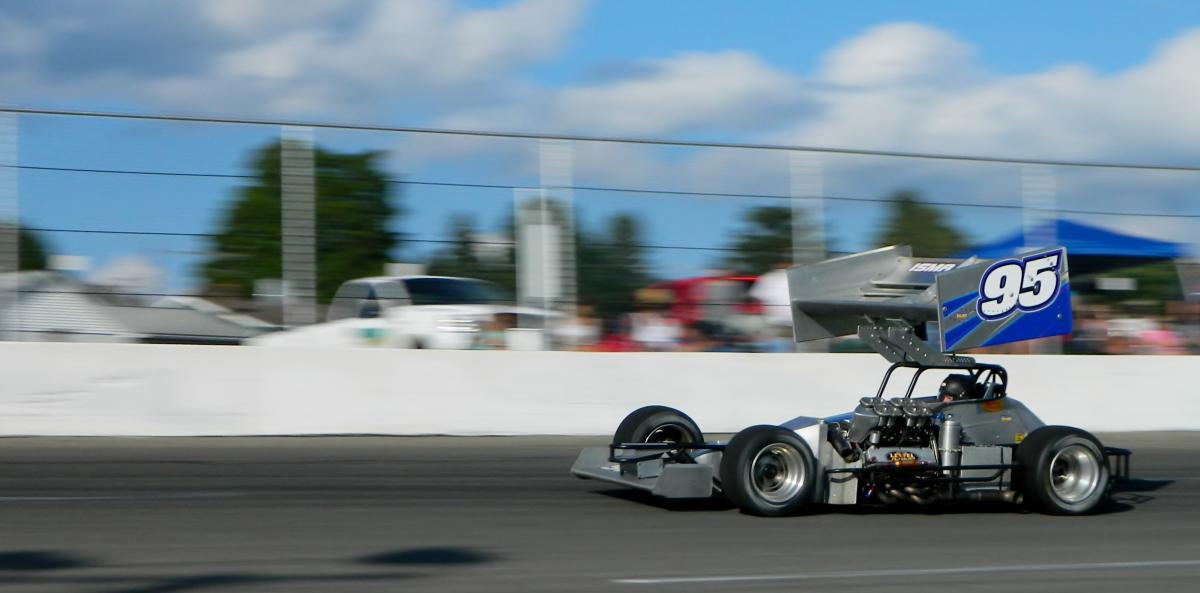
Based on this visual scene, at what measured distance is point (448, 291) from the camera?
12.3 metres

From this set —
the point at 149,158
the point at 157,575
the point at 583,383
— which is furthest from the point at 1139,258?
the point at 157,575

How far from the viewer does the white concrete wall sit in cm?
1128

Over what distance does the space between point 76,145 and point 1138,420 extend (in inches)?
434

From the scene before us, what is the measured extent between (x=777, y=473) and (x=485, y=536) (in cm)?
186

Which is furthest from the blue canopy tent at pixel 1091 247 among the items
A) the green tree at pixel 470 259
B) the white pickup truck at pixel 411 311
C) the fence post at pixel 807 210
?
the white pickup truck at pixel 411 311

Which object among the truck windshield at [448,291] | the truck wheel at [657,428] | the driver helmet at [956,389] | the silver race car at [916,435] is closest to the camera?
the silver race car at [916,435]

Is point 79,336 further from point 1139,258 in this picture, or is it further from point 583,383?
point 1139,258

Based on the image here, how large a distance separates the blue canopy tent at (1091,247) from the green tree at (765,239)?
202cm

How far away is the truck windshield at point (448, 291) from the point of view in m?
12.3

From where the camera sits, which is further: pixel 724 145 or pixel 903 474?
pixel 724 145

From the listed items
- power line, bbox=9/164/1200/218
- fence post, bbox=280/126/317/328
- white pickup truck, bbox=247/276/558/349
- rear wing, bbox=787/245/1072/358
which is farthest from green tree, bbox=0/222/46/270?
rear wing, bbox=787/245/1072/358

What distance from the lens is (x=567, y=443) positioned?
1174 cm

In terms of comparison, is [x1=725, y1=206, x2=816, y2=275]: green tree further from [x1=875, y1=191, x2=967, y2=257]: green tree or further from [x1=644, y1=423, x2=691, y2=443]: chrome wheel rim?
[x1=644, y1=423, x2=691, y2=443]: chrome wheel rim

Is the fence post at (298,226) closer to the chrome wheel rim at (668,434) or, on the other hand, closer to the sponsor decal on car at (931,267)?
the chrome wheel rim at (668,434)
